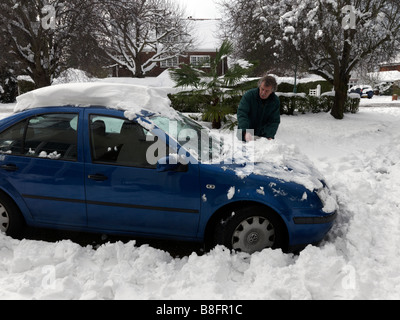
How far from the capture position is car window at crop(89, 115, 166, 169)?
10.5ft

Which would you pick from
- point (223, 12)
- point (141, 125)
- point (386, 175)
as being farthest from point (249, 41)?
point (141, 125)

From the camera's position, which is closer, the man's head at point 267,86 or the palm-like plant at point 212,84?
the man's head at point 267,86

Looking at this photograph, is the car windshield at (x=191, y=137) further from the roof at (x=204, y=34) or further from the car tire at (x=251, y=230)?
the roof at (x=204, y=34)

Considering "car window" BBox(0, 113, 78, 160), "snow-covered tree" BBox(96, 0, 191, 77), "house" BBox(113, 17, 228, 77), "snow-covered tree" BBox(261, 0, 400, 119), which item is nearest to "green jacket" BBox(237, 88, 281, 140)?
"car window" BBox(0, 113, 78, 160)

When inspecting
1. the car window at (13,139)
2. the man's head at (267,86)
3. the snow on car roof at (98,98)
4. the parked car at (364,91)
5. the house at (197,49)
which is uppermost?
the house at (197,49)

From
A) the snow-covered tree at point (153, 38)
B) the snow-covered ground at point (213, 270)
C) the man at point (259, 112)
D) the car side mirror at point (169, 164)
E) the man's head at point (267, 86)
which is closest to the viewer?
the snow-covered ground at point (213, 270)

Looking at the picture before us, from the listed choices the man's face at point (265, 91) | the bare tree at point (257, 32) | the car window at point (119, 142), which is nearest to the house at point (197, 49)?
the bare tree at point (257, 32)

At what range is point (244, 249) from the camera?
3168mm

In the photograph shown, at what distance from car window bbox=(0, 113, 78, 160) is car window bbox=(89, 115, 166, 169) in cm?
22

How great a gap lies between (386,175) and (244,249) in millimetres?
4414

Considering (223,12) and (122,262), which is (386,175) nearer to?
(122,262)

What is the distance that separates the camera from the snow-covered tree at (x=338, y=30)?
35.4 feet
